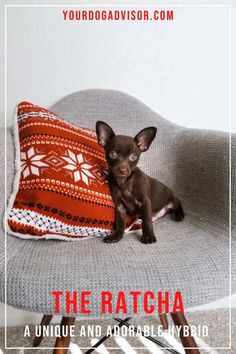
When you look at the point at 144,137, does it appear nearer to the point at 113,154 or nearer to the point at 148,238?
the point at 113,154

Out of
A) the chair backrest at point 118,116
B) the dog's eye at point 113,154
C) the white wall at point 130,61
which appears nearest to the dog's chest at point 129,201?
the dog's eye at point 113,154

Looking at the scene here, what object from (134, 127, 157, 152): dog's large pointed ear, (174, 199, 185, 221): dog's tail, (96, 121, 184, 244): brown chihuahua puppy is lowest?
(174, 199, 185, 221): dog's tail

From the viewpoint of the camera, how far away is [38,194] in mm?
910

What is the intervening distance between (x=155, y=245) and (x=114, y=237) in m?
0.11

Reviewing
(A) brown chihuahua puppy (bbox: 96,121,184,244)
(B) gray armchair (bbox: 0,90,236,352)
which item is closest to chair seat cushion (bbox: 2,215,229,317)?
(B) gray armchair (bbox: 0,90,236,352)

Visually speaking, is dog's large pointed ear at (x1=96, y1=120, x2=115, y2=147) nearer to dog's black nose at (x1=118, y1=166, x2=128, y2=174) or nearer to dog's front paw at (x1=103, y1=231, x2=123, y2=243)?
dog's black nose at (x1=118, y1=166, x2=128, y2=174)

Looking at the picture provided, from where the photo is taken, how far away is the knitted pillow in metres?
0.90

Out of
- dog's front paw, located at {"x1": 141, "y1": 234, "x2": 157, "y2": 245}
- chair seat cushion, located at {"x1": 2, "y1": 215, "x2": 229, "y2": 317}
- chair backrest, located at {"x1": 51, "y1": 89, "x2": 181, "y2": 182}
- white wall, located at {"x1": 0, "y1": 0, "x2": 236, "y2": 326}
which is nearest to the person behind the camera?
chair seat cushion, located at {"x1": 2, "y1": 215, "x2": 229, "y2": 317}

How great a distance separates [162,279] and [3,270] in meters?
0.31

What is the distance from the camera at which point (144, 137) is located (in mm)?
1044

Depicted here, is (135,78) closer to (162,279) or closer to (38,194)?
(38,194)

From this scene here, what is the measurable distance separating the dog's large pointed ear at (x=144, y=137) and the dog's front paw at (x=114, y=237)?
259 mm

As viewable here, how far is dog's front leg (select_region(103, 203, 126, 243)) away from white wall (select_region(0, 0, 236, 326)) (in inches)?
23.9

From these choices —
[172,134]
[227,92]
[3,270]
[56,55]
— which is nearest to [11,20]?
[56,55]
